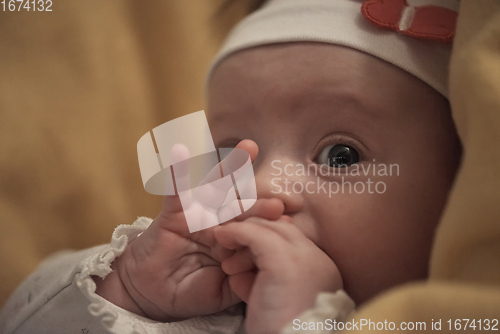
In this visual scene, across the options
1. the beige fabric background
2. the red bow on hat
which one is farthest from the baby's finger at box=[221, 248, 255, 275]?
the red bow on hat

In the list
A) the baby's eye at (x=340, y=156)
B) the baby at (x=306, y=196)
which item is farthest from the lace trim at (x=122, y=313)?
the baby's eye at (x=340, y=156)

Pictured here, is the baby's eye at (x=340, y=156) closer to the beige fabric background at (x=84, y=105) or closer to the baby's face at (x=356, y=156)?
the baby's face at (x=356, y=156)

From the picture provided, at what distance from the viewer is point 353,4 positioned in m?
0.61

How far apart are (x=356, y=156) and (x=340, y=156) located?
0.07ft

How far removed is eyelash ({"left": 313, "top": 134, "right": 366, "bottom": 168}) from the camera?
0.53 m

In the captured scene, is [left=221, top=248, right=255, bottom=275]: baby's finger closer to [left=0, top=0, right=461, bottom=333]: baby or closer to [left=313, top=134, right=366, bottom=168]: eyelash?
[left=0, top=0, right=461, bottom=333]: baby

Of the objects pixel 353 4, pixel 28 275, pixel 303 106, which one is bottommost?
pixel 28 275

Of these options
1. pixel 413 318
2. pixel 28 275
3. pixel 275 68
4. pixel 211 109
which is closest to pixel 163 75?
pixel 211 109

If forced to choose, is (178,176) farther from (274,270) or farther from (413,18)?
(413,18)

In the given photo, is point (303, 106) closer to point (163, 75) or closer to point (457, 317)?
point (457, 317)

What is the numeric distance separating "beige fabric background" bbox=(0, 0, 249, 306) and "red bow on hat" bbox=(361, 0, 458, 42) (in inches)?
13.3

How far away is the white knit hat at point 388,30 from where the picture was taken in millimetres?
536

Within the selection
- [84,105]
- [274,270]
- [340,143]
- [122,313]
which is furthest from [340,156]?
[84,105]

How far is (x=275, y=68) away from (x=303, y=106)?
0.08 metres
